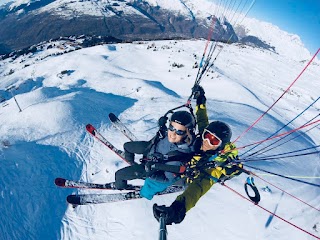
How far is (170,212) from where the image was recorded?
3.36m

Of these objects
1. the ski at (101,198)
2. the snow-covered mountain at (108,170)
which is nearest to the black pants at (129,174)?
the ski at (101,198)

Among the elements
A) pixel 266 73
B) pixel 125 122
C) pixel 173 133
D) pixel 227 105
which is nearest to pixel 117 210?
pixel 173 133

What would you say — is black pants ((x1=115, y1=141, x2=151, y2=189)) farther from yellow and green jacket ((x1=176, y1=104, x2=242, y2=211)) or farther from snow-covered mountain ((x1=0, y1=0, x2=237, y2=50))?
snow-covered mountain ((x1=0, y1=0, x2=237, y2=50))

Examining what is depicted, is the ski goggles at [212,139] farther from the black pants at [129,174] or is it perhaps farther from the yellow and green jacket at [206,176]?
the black pants at [129,174]

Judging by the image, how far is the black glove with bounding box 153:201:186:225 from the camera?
3.32m

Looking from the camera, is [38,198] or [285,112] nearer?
[38,198]

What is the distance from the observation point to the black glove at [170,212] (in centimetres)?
332

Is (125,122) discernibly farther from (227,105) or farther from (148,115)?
(227,105)

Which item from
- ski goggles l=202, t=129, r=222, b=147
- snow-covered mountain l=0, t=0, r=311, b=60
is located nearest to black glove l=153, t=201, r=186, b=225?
ski goggles l=202, t=129, r=222, b=147

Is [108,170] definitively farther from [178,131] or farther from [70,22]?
[70,22]

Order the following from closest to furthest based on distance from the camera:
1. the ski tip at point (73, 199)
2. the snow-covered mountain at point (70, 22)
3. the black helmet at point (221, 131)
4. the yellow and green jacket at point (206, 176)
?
the yellow and green jacket at point (206, 176) < the black helmet at point (221, 131) < the ski tip at point (73, 199) < the snow-covered mountain at point (70, 22)

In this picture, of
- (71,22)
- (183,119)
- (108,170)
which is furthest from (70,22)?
(183,119)

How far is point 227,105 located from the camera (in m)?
11.7

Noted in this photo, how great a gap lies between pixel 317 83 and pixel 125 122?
23.7 meters
